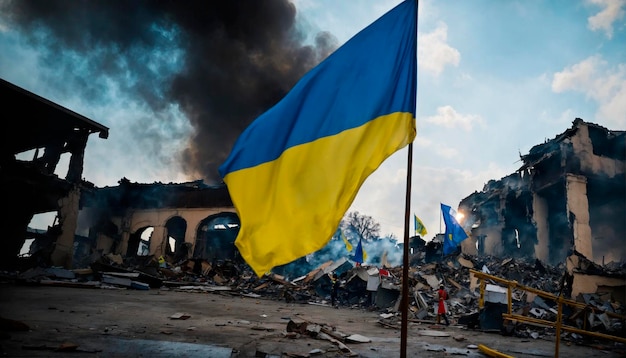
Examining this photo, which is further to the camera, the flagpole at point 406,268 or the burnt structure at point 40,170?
the burnt structure at point 40,170

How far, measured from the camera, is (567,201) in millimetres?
20703

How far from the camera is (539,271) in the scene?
Result: 60.3 feet

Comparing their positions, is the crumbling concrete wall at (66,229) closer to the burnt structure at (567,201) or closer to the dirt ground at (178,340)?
the dirt ground at (178,340)

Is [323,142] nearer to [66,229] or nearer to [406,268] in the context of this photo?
[406,268]

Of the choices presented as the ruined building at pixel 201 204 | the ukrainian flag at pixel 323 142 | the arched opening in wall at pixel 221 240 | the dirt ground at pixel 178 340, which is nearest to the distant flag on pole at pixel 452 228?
the ruined building at pixel 201 204

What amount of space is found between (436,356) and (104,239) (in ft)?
102

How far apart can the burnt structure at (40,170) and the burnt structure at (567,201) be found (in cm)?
2607

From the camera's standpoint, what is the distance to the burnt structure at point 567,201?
2094 cm

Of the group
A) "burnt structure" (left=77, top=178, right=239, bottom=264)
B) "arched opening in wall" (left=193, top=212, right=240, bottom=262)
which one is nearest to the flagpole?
"burnt structure" (left=77, top=178, right=239, bottom=264)

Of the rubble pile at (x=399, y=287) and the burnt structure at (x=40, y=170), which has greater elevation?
the burnt structure at (x=40, y=170)

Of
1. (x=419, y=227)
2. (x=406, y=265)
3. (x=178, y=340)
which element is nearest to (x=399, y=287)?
(x=419, y=227)

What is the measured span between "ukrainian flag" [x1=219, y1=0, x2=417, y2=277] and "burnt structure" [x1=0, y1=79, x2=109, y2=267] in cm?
1687

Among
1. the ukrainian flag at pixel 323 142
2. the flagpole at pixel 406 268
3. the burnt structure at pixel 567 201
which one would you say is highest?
the burnt structure at pixel 567 201

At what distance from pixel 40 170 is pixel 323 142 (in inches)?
713
